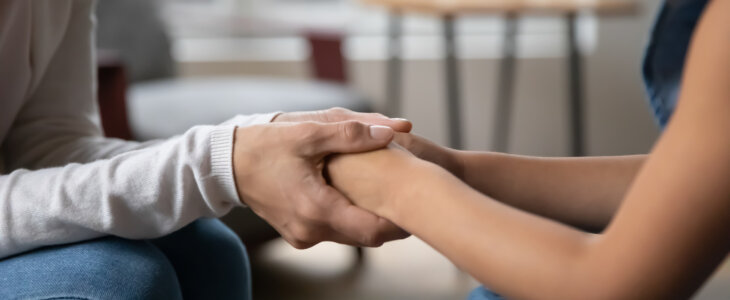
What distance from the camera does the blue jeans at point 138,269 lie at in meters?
0.74

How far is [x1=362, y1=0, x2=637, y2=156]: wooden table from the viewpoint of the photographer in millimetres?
2184

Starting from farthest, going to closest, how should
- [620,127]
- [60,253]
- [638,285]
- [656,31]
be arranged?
[620,127]
[656,31]
[60,253]
[638,285]

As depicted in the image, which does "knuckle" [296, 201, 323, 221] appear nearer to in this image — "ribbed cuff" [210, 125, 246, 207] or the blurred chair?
"ribbed cuff" [210, 125, 246, 207]

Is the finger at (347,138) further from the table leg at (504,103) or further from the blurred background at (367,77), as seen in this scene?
the table leg at (504,103)

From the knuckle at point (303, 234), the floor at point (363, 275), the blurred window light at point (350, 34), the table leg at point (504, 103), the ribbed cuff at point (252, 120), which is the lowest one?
the floor at point (363, 275)

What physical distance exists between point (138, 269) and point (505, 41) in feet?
7.75

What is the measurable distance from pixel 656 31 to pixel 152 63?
1767mm

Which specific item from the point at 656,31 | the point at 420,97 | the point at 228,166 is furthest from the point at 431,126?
the point at 228,166

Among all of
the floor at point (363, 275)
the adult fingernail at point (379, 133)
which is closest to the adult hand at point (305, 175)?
the adult fingernail at point (379, 133)

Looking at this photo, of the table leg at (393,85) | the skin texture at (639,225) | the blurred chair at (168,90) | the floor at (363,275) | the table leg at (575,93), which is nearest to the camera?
the skin texture at (639,225)

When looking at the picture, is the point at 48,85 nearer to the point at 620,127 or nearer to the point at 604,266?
the point at 604,266

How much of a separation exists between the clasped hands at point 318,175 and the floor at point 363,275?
118 cm

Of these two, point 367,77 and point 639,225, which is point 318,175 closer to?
point 639,225

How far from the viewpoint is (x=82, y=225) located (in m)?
0.81
